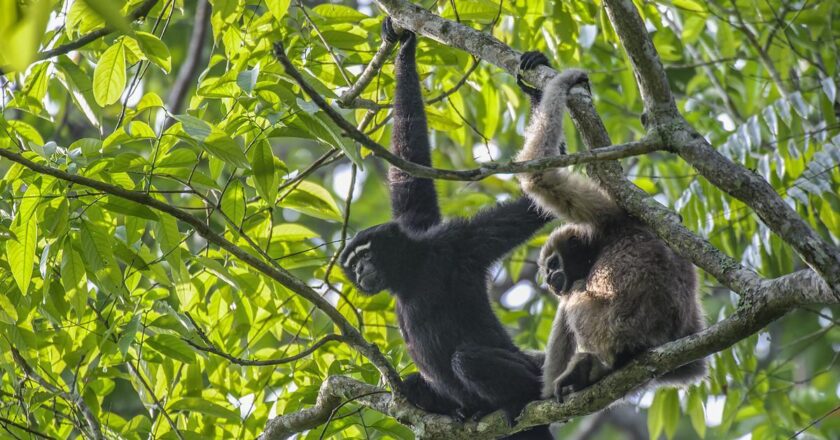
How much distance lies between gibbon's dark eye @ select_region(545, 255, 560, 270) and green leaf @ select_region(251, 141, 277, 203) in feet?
7.83

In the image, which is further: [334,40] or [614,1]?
[334,40]

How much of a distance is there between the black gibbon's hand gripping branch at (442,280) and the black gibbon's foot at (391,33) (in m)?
0.01

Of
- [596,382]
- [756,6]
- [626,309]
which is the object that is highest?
[756,6]

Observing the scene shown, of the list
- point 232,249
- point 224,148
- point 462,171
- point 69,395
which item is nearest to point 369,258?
point 232,249

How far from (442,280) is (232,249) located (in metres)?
2.44

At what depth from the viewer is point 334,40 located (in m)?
5.57

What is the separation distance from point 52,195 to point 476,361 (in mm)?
3150

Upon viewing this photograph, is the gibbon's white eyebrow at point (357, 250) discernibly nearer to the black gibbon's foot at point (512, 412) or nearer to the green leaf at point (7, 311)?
the black gibbon's foot at point (512, 412)

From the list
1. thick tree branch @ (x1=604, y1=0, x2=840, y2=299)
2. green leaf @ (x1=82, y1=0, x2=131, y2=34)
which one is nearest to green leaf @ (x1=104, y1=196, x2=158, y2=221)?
thick tree branch @ (x1=604, y1=0, x2=840, y2=299)

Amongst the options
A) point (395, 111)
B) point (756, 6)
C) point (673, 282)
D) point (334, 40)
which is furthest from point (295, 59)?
point (756, 6)

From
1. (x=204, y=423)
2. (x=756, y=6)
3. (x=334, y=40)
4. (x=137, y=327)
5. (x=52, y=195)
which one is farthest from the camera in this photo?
(x=756, y=6)

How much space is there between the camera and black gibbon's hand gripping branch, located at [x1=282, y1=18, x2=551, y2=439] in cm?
627

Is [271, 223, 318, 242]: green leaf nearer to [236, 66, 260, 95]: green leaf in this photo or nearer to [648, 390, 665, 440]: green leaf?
[236, 66, 260, 95]: green leaf

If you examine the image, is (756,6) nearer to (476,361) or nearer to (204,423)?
(476,361)
